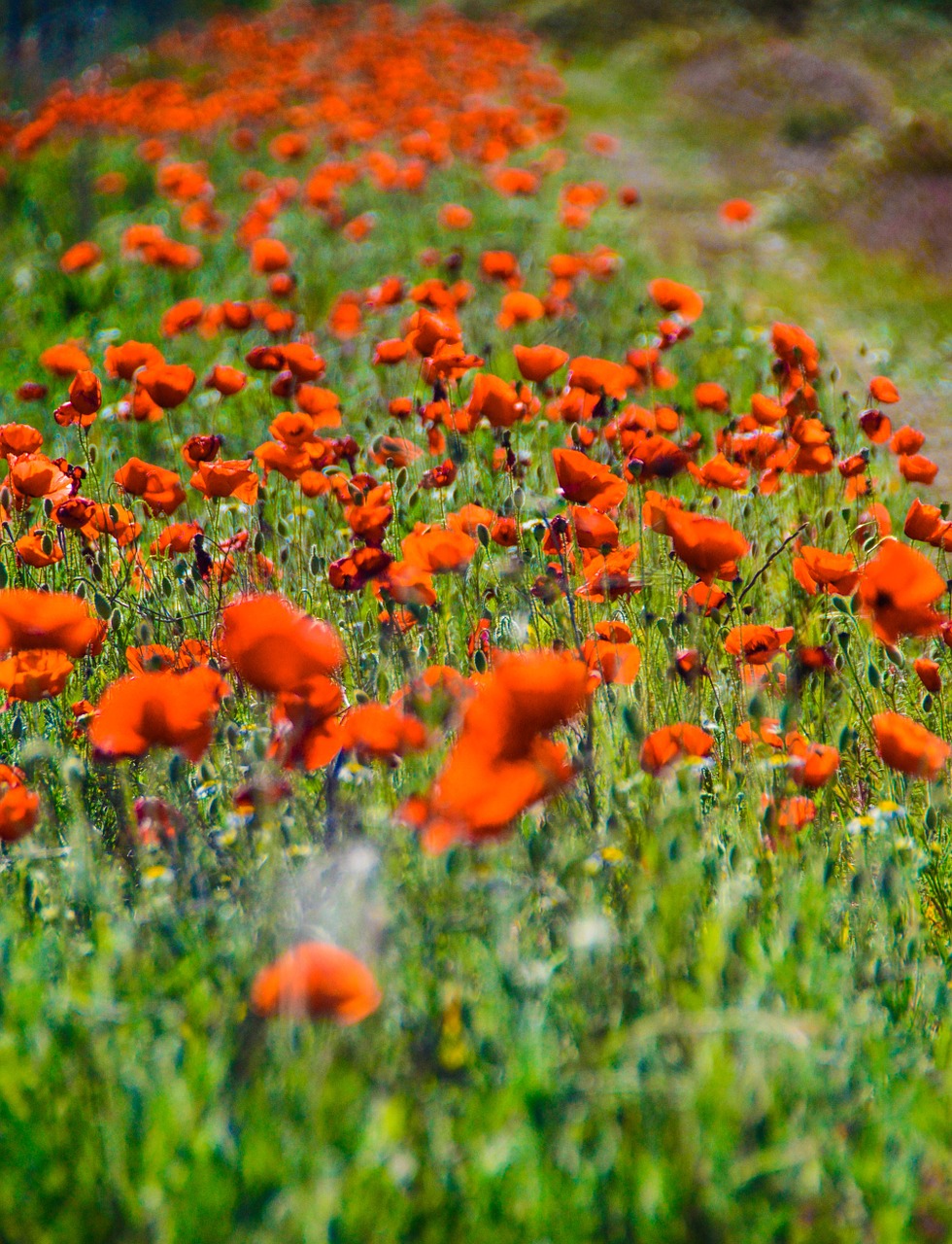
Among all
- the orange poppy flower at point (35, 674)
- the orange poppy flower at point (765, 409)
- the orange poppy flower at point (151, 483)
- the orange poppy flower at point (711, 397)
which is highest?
the orange poppy flower at point (35, 674)

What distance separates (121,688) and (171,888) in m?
0.35

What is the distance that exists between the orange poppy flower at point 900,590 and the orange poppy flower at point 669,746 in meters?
→ 0.32

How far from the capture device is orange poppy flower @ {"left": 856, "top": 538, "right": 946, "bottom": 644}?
158 centimetres

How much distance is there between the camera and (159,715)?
139cm

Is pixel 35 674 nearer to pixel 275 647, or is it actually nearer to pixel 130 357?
pixel 275 647

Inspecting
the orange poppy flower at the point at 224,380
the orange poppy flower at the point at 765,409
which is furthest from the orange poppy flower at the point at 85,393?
the orange poppy flower at the point at 765,409

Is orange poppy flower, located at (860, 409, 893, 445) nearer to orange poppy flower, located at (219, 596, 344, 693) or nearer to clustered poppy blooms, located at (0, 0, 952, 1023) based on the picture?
clustered poppy blooms, located at (0, 0, 952, 1023)

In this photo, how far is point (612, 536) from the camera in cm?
206

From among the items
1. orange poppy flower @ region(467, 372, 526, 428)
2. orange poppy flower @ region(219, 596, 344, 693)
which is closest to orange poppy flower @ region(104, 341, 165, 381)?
orange poppy flower @ region(467, 372, 526, 428)

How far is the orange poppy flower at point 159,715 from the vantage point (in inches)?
54.6

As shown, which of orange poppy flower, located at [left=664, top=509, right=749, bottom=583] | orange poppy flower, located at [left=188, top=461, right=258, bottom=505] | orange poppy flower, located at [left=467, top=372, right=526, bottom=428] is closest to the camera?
orange poppy flower, located at [left=664, top=509, right=749, bottom=583]

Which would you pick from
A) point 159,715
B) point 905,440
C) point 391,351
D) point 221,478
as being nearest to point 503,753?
point 159,715

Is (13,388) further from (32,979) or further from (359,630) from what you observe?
(32,979)

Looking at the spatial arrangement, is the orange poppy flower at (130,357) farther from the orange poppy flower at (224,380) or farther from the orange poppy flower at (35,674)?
the orange poppy flower at (35,674)
